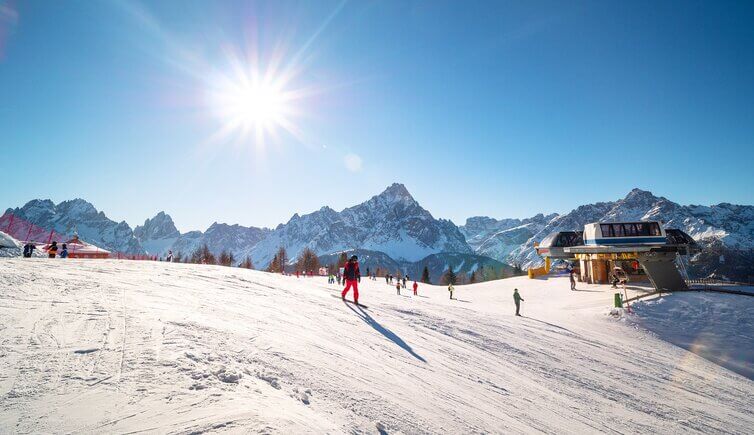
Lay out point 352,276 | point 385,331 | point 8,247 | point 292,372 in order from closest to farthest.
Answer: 1. point 292,372
2. point 385,331
3. point 352,276
4. point 8,247

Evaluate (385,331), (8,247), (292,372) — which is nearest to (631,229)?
(385,331)

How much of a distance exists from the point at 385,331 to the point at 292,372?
5.07 m

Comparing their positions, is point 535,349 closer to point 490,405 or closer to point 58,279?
point 490,405

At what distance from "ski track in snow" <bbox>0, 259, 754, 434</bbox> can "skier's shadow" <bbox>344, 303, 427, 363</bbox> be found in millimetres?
72

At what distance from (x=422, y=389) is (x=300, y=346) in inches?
98.6

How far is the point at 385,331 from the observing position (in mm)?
9984

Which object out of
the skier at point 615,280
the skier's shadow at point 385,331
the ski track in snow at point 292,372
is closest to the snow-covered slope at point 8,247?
the ski track in snow at point 292,372

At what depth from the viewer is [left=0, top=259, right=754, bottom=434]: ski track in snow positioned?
368cm

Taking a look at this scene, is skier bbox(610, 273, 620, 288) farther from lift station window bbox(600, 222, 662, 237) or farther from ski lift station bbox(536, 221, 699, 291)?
lift station window bbox(600, 222, 662, 237)

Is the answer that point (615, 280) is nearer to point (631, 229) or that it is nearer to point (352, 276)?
point (631, 229)

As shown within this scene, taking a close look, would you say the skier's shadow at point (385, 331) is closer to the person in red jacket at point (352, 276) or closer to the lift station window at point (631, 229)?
the person in red jacket at point (352, 276)

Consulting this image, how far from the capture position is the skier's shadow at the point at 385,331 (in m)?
8.42

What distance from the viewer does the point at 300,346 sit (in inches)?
263

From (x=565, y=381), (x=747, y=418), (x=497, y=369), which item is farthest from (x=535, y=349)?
(x=747, y=418)
